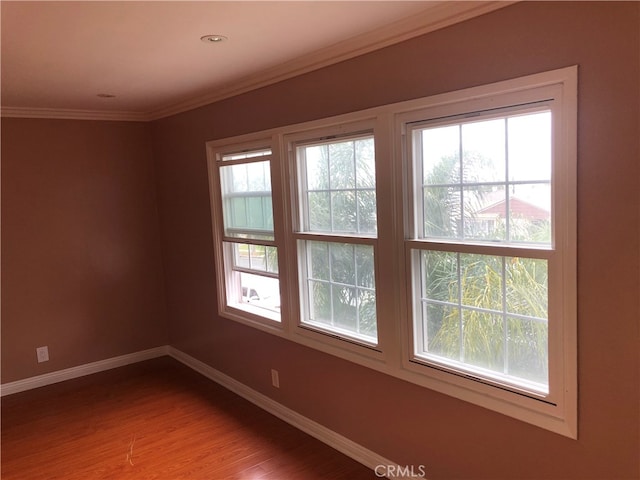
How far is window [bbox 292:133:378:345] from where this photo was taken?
2.68 m

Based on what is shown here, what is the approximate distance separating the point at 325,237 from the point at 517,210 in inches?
46.4

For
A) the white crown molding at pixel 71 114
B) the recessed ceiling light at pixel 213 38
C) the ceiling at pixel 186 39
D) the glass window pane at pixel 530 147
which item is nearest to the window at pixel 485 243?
the glass window pane at pixel 530 147

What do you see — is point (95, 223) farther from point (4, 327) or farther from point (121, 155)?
point (4, 327)

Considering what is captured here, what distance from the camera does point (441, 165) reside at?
2268 millimetres

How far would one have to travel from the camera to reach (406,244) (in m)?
2.39

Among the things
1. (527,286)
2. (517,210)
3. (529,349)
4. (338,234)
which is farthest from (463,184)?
(338,234)

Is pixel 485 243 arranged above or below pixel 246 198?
below

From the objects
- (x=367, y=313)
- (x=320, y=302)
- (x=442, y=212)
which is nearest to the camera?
(x=442, y=212)

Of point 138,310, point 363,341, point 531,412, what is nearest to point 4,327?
point 138,310

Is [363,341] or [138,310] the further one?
[138,310]

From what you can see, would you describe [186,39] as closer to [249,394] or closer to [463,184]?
[463,184]

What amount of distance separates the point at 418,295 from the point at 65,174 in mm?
3403

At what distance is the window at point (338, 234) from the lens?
8.79 ft

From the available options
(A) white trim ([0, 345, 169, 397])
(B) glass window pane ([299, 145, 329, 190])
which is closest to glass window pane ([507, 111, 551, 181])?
(B) glass window pane ([299, 145, 329, 190])
